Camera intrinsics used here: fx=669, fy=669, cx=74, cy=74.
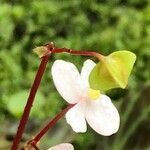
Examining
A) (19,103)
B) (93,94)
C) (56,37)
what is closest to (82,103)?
(93,94)

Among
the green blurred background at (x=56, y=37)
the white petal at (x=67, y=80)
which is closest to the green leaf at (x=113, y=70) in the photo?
the white petal at (x=67, y=80)

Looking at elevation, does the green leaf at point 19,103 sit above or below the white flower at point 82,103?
below

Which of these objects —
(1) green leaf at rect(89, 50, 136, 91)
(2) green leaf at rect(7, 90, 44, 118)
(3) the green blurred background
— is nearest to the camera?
(1) green leaf at rect(89, 50, 136, 91)

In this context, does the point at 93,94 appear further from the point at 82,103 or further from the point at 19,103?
the point at 19,103

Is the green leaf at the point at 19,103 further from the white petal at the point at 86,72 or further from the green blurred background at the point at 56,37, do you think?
the white petal at the point at 86,72

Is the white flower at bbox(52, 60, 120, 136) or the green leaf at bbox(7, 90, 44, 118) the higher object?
the white flower at bbox(52, 60, 120, 136)

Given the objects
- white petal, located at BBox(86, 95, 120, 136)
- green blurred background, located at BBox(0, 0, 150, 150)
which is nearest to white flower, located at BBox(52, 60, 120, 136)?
white petal, located at BBox(86, 95, 120, 136)

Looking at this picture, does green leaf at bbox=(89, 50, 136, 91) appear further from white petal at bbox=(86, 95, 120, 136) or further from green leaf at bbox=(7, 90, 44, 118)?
green leaf at bbox=(7, 90, 44, 118)
